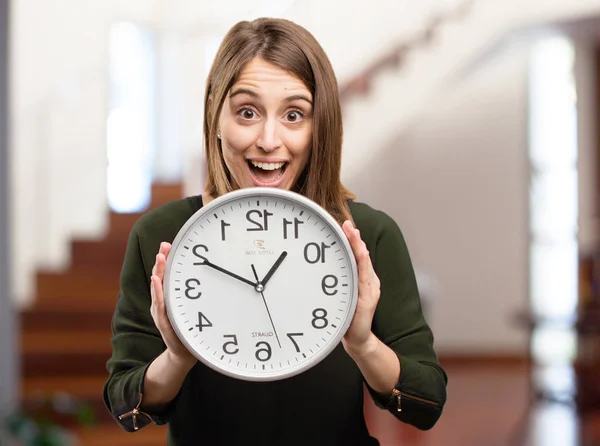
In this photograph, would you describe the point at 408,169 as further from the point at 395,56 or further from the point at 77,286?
the point at 77,286

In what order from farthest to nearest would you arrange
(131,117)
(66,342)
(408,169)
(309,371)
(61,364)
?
(408,169) < (131,117) < (66,342) < (61,364) < (309,371)

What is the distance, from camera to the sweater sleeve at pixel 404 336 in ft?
4.24

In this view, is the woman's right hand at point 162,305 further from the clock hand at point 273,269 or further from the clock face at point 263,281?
the clock hand at point 273,269

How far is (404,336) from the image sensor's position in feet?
4.42

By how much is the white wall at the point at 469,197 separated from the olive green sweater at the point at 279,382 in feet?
21.7

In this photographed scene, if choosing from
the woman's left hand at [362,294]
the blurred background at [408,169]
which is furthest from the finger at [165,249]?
the blurred background at [408,169]

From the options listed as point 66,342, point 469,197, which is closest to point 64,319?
point 66,342

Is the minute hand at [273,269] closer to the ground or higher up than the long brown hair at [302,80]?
closer to the ground

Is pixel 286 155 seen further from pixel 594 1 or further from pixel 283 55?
pixel 594 1

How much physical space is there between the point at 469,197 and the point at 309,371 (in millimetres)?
6937

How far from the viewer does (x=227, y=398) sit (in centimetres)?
136

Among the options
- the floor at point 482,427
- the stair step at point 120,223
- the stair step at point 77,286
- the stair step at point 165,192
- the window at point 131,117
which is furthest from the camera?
the window at point 131,117

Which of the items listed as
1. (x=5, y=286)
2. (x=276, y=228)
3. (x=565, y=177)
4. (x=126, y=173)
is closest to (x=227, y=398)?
(x=276, y=228)

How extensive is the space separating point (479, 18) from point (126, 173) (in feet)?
9.18
